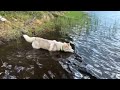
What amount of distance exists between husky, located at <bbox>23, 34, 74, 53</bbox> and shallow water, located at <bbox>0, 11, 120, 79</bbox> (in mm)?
90

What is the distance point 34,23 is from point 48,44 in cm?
76

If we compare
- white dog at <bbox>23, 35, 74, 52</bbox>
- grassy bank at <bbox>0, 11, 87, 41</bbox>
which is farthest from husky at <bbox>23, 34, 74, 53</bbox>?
grassy bank at <bbox>0, 11, 87, 41</bbox>

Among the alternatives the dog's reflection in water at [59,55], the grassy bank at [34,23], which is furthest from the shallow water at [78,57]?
the grassy bank at [34,23]

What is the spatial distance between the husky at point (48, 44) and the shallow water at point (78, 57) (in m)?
0.09

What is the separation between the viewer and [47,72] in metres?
4.73

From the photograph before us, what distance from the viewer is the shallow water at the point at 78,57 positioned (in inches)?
185

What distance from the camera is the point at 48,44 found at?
5.47 meters

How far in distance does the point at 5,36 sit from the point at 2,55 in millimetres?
680

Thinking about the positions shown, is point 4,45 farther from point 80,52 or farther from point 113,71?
point 113,71

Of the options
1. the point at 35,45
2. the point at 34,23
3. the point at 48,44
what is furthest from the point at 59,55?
the point at 34,23

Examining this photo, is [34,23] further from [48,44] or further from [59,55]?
[59,55]

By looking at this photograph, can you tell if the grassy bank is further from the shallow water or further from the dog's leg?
the dog's leg

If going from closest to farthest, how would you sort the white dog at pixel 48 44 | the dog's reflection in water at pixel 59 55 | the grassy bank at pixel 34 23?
the dog's reflection in water at pixel 59 55
the white dog at pixel 48 44
the grassy bank at pixel 34 23

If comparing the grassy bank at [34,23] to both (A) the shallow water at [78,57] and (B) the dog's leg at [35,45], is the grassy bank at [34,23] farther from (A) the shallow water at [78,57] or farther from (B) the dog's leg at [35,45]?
(B) the dog's leg at [35,45]
